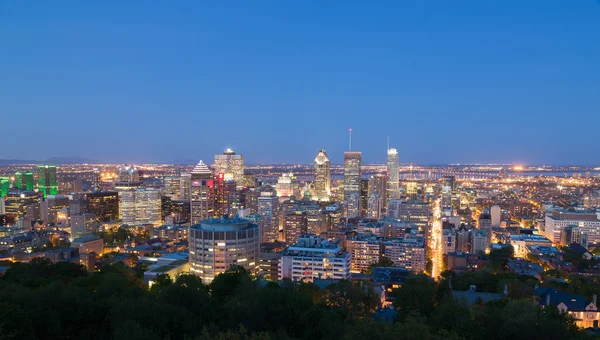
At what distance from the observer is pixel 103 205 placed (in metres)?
46.9

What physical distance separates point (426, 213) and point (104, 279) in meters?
34.1

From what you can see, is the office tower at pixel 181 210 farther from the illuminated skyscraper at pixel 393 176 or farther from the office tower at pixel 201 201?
the illuminated skyscraper at pixel 393 176

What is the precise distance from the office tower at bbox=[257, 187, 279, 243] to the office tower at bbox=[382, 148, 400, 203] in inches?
1069

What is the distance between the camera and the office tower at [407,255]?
26750 mm

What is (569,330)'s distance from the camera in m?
10.3

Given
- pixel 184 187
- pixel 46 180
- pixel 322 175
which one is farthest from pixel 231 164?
pixel 46 180

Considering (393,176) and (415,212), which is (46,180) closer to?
(415,212)

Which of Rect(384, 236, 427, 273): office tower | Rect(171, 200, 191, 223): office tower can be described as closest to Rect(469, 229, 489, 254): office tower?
Answer: Rect(384, 236, 427, 273): office tower

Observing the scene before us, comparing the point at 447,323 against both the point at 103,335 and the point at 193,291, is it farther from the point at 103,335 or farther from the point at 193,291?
the point at 103,335

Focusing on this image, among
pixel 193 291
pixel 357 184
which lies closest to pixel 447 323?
pixel 193 291

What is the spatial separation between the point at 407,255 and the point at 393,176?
44.4 meters

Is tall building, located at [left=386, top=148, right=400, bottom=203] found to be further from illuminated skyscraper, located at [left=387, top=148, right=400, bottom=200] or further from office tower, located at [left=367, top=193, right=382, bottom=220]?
office tower, located at [left=367, top=193, right=382, bottom=220]

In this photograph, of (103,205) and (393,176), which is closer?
(103,205)

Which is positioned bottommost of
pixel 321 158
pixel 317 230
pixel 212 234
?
pixel 317 230
